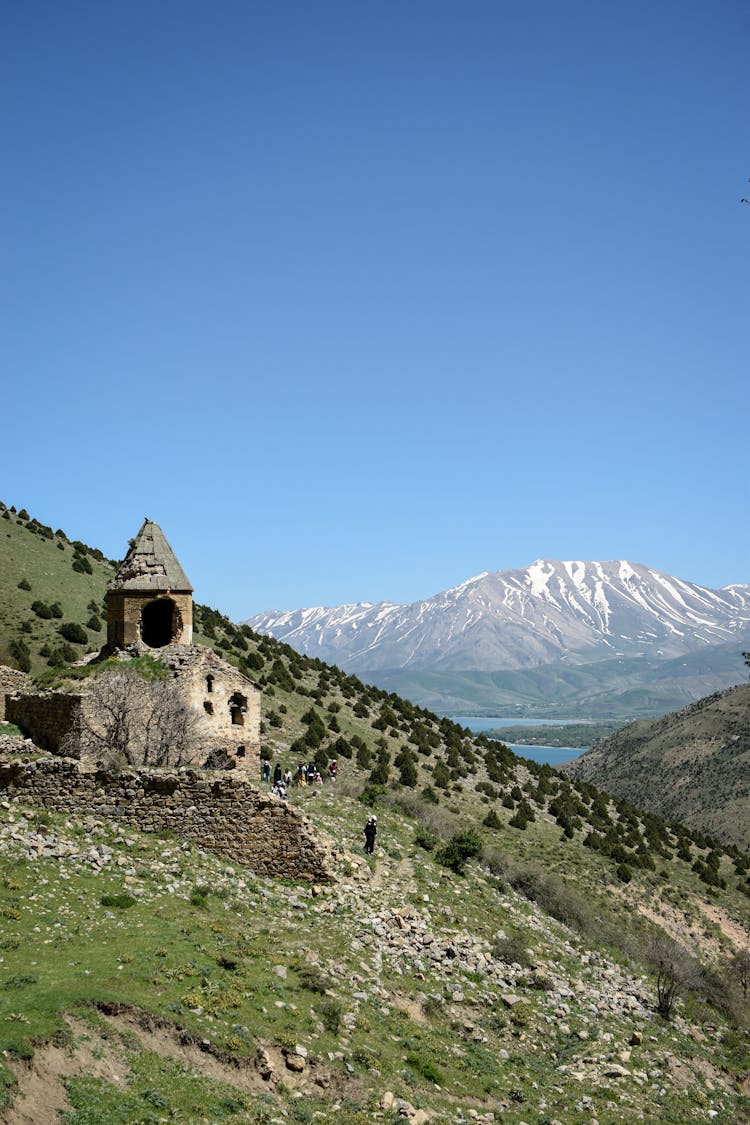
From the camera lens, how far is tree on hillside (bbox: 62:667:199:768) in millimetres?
23531

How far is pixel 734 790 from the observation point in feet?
285

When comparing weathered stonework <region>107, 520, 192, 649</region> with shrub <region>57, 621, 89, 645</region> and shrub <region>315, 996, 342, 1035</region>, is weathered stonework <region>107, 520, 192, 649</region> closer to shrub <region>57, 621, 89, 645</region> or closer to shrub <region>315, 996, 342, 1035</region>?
shrub <region>315, 996, 342, 1035</region>

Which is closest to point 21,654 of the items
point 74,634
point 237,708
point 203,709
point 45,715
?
point 74,634

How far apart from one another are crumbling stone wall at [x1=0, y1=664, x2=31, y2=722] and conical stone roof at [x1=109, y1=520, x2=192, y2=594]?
4.06m

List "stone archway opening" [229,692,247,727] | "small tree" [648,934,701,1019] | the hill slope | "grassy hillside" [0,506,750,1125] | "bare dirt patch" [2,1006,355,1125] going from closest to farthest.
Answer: "bare dirt patch" [2,1006,355,1125]
"grassy hillside" [0,506,750,1125]
"small tree" [648,934,701,1019]
"stone archway opening" [229,692,247,727]
the hill slope

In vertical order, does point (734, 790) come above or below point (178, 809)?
below

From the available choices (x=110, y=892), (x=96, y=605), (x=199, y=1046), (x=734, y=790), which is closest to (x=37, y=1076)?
(x=199, y=1046)

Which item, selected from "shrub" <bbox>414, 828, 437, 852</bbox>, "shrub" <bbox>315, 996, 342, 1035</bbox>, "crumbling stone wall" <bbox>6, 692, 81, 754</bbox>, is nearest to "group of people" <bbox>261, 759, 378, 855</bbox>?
"shrub" <bbox>414, 828, 437, 852</bbox>

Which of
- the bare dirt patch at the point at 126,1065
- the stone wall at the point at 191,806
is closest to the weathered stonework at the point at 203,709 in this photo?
the stone wall at the point at 191,806

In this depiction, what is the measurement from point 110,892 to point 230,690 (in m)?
12.6

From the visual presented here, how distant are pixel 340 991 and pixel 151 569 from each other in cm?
1776

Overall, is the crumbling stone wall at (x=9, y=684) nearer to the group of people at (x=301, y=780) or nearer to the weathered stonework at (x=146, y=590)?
the weathered stonework at (x=146, y=590)

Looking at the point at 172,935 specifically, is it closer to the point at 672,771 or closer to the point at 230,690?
the point at 230,690

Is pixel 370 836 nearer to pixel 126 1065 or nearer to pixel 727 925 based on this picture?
pixel 126 1065
